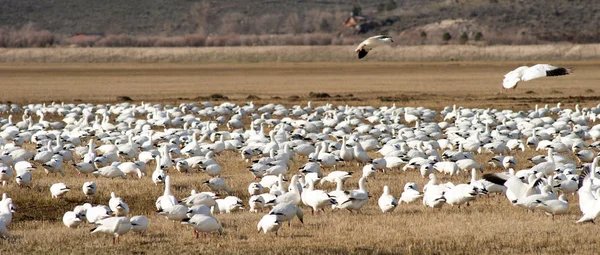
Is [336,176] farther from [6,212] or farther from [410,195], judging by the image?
[6,212]

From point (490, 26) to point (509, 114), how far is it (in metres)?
76.5

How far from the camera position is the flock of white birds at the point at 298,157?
11805 millimetres

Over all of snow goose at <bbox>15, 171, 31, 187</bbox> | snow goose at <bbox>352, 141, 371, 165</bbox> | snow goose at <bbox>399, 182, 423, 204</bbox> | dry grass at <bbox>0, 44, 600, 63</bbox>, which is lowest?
dry grass at <bbox>0, 44, 600, 63</bbox>

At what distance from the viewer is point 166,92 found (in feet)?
144

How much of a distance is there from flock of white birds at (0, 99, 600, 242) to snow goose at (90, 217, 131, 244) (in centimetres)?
1

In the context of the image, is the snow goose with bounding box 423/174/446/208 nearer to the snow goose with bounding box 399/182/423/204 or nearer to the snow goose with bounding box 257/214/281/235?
the snow goose with bounding box 399/182/423/204

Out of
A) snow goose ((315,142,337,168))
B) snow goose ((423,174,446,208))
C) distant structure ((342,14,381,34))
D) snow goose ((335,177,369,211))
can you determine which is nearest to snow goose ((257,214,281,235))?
snow goose ((335,177,369,211))

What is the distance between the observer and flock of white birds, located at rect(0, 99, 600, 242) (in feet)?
38.7

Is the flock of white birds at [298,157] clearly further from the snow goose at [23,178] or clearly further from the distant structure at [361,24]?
the distant structure at [361,24]

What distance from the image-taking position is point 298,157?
66.5ft

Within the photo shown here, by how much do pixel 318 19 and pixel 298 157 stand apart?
101263mm

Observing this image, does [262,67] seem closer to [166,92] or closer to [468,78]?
[468,78]

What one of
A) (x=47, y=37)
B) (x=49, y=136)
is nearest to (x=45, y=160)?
(x=49, y=136)

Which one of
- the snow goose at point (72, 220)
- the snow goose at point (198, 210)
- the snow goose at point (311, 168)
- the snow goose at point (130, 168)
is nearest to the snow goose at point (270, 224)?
the snow goose at point (198, 210)
